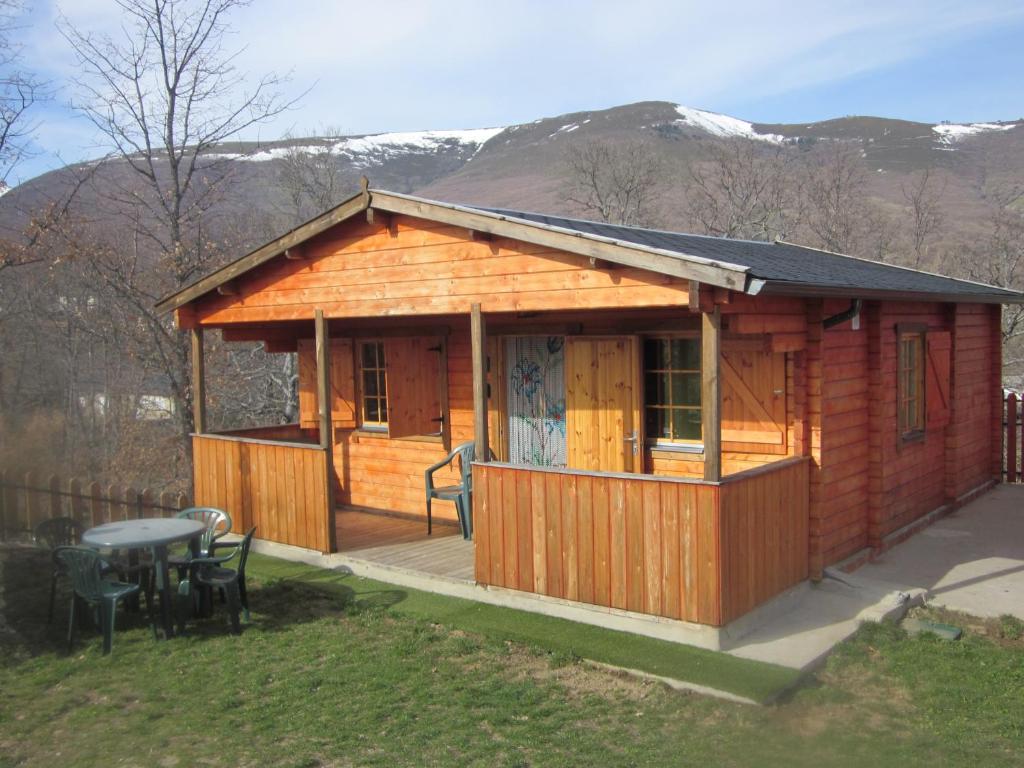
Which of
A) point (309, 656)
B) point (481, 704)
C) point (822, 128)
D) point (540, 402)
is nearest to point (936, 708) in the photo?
point (481, 704)

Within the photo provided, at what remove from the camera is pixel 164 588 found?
22.2 feet

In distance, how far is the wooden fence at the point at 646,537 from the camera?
611 centimetres

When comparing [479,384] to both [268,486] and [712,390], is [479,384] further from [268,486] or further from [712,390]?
[268,486]

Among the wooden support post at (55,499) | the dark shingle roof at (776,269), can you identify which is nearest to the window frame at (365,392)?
the dark shingle roof at (776,269)

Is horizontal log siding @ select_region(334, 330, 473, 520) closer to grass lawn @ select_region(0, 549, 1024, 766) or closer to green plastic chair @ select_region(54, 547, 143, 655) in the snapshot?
grass lawn @ select_region(0, 549, 1024, 766)

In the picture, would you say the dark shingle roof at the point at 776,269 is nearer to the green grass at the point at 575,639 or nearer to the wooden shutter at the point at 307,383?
the green grass at the point at 575,639

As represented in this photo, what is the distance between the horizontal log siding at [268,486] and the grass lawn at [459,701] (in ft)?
5.82

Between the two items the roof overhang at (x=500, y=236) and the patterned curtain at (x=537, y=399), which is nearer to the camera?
the roof overhang at (x=500, y=236)

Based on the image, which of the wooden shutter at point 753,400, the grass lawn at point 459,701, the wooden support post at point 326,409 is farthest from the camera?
the wooden support post at point 326,409

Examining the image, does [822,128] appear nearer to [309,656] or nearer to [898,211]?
[898,211]

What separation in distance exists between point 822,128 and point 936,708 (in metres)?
99.9

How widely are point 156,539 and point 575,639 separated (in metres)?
3.28

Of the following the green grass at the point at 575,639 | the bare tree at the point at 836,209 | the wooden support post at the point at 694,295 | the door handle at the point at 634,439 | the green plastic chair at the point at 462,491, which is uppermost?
the bare tree at the point at 836,209

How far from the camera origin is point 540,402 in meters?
9.31
